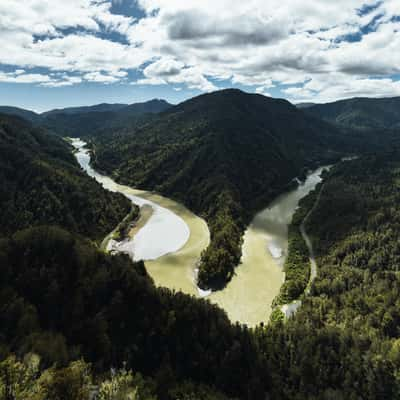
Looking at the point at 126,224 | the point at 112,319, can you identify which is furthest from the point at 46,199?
the point at 112,319

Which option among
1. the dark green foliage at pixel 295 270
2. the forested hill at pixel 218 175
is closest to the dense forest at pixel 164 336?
the dark green foliage at pixel 295 270

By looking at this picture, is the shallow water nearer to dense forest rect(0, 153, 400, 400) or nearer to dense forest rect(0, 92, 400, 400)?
dense forest rect(0, 92, 400, 400)

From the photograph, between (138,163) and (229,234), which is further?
(138,163)

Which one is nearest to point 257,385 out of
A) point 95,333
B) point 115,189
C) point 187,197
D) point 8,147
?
point 95,333

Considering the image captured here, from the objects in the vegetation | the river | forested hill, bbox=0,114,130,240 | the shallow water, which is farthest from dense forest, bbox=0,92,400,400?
the vegetation

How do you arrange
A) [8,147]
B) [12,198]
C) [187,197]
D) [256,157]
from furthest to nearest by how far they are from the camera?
[256,157] → [187,197] → [8,147] → [12,198]

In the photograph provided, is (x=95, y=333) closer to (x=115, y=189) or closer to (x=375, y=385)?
(x=375, y=385)

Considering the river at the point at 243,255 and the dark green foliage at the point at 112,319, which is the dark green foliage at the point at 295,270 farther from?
the dark green foliage at the point at 112,319

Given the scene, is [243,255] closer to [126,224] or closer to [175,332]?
[126,224]
